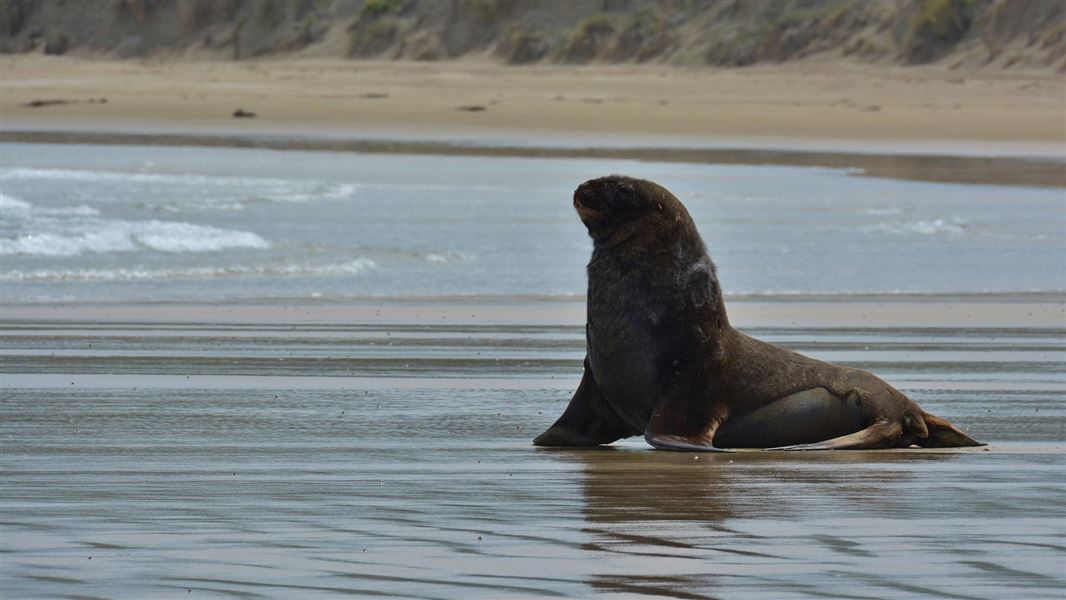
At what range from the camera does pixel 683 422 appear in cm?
700

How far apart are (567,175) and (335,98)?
18.8 meters

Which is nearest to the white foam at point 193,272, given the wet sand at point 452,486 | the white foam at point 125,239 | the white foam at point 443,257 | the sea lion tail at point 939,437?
the white foam at point 443,257

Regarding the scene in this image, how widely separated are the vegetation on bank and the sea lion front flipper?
127 ft

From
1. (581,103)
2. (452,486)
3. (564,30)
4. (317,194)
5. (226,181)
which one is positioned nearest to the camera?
(452,486)

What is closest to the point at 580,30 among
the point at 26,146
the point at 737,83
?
the point at 737,83

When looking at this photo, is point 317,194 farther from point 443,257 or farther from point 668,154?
point 668,154

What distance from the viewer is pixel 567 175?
26.3 m

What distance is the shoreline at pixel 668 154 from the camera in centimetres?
2727

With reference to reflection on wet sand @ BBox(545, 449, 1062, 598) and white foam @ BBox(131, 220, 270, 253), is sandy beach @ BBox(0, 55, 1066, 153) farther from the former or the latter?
reflection on wet sand @ BBox(545, 449, 1062, 598)

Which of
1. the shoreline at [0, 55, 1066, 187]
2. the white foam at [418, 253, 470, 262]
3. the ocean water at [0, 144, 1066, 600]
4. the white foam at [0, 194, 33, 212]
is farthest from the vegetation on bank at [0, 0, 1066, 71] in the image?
the white foam at [418, 253, 470, 262]

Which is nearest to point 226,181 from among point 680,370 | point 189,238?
point 189,238

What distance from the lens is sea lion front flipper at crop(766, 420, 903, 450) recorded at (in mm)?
7105

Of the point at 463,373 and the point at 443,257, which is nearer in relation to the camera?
the point at 463,373

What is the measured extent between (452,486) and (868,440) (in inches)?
72.2
